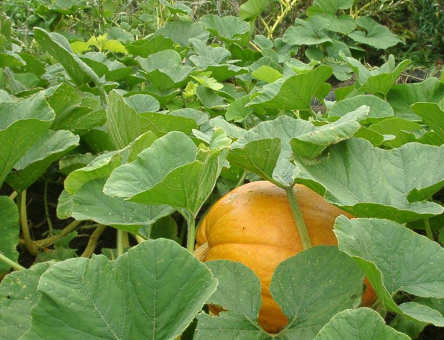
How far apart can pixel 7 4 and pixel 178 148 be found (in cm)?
298

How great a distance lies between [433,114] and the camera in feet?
3.44

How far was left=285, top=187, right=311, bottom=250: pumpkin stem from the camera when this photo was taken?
32.2 inches

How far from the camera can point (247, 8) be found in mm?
2572

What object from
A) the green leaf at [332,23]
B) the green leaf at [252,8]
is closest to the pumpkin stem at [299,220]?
the green leaf at [252,8]

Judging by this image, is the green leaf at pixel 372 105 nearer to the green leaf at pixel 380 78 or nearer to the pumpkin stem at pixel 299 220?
the green leaf at pixel 380 78

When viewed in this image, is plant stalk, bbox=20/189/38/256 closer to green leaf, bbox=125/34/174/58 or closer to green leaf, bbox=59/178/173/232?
green leaf, bbox=59/178/173/232

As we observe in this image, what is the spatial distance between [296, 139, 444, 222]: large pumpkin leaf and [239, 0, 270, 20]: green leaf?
184 centimetres

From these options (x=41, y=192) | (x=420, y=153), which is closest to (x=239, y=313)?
(x=420, y=153)

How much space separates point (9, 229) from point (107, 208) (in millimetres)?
191

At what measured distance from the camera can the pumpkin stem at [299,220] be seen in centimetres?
82

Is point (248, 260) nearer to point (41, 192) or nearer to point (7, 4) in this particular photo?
→ point (41, 192)

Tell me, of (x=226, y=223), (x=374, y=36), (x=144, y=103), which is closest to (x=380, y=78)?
(x=144, y=103)

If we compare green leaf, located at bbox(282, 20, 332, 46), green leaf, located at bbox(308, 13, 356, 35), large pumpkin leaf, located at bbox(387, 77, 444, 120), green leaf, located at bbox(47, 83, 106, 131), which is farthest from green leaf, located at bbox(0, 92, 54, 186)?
green leaf, located at bbox(308, 13, 356, 35)

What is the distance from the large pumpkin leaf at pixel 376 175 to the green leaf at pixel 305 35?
74.8 inches
